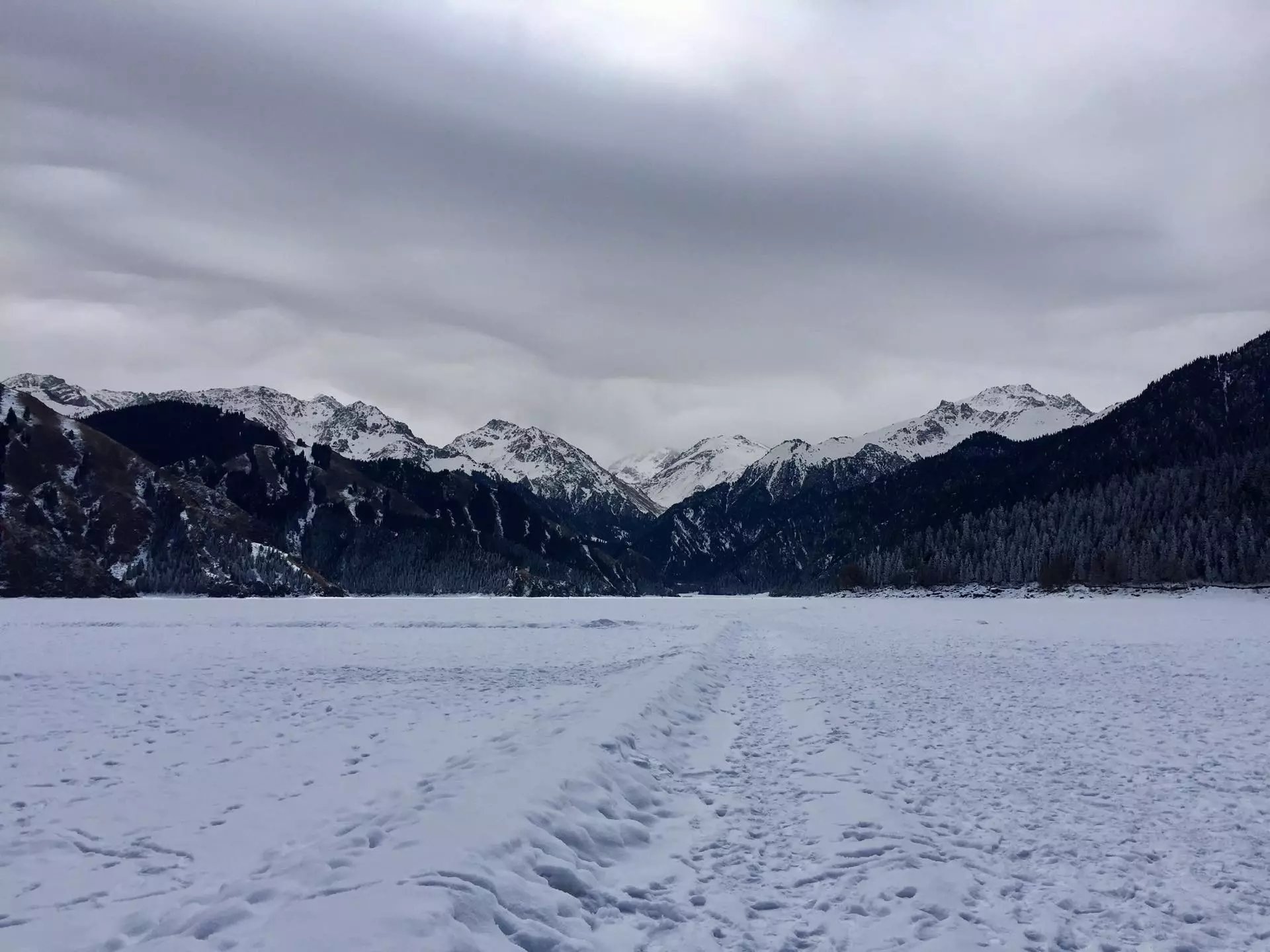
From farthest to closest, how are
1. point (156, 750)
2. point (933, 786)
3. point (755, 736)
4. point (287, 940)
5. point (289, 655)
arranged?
1. point (289, 655)
2. point (755, 736)
3. point (156, 750)
4. point (933, 786)
5. point (287, 940)

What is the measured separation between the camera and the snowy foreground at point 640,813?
24.5ft

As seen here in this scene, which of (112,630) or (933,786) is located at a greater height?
(933,786)

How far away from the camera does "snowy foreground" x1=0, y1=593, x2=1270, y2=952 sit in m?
7.47

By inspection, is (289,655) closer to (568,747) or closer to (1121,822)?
(568,747)

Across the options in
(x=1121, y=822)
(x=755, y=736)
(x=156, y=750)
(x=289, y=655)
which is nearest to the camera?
(x=1121, y=822)

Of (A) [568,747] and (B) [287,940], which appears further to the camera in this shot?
(A) [568,747]

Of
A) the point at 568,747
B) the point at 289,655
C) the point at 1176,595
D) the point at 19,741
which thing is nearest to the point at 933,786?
the point at 568,747

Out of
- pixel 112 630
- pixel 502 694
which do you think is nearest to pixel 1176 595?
pixel 502 694

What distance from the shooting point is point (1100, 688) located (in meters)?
23.3

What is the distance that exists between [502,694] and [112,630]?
2005 inches

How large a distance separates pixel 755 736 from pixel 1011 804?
6.79 meters

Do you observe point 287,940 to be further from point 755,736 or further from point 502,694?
point 502,694

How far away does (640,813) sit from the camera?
1159 cm

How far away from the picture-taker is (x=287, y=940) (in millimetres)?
6422
